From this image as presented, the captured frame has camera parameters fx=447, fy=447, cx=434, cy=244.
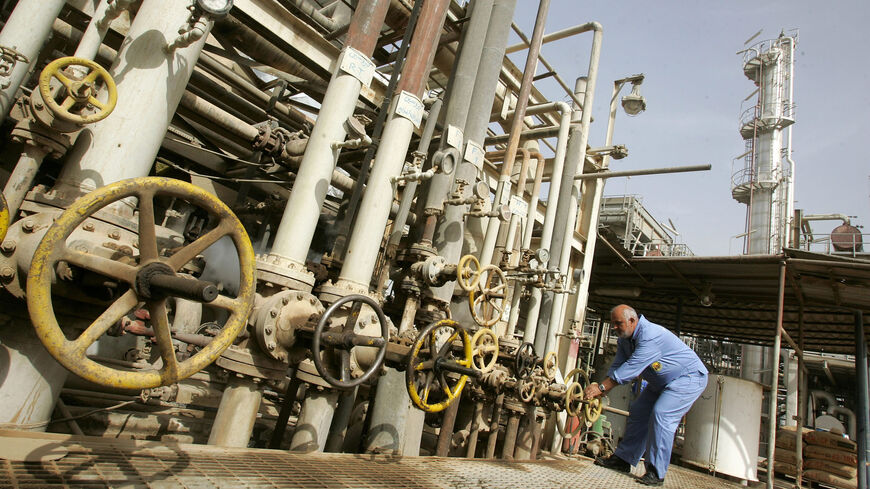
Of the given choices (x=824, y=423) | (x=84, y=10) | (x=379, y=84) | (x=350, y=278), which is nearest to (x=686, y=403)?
(x=350, y=278)

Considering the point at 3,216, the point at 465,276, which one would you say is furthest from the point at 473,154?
the point at 3,216

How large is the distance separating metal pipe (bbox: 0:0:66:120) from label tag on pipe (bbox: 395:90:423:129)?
5.83ft

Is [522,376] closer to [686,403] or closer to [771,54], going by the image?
[686,403]

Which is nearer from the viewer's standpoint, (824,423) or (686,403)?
(686,403)

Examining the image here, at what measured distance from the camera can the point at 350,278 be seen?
2719mm

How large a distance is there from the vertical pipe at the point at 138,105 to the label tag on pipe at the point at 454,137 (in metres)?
1.73

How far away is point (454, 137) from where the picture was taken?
3.45 meters

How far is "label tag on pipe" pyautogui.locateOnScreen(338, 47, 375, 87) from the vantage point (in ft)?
9.06

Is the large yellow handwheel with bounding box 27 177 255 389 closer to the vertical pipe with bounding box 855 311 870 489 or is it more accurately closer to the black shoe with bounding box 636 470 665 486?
the black shoe with bounding box 636 470 665 486

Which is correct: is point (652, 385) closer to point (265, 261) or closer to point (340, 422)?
point (340, 422)

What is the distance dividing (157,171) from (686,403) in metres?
5.12

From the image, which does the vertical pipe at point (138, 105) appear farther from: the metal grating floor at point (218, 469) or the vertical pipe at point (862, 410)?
the vertical pipe at point (862, 410)

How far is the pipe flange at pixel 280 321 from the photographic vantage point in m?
2.04

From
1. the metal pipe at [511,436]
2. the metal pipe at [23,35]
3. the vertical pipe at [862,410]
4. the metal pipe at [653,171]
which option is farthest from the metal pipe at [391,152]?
the vertical pipe at [862,410]
